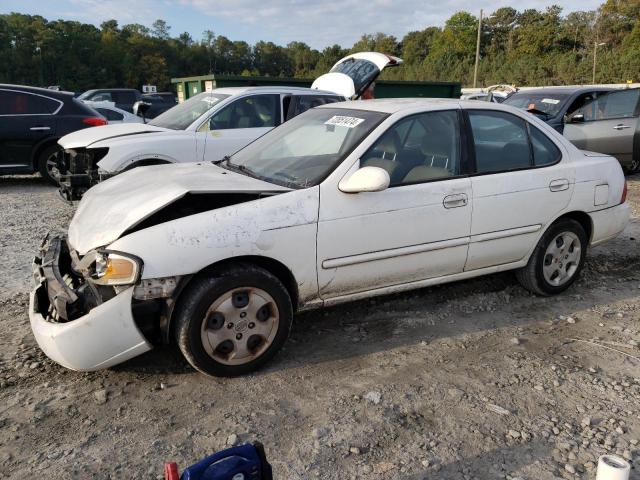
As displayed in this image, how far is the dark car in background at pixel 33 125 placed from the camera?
336 inches

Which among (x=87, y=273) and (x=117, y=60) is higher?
(x=117, y=60)

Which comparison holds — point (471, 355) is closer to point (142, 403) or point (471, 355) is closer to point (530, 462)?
point (530, 462)

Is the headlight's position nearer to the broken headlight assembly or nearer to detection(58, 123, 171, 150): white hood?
the broken headlight assembly

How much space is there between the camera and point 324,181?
343 centimetres

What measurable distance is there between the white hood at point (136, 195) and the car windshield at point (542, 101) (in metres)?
7.68

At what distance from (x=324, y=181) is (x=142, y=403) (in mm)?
1660

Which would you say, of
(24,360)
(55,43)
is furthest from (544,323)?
(55,43)

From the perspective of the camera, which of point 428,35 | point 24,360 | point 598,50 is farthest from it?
point 428,35

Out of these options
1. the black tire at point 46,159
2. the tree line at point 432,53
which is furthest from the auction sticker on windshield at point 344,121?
the tree line at point 432,53

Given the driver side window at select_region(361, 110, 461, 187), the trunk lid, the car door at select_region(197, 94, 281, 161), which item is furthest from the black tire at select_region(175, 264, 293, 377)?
the trunk lid

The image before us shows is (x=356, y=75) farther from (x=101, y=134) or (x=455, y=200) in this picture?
(x=455, y=200)

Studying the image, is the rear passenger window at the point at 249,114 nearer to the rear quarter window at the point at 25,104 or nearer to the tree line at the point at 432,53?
the rear quarter window at the point at 25,104

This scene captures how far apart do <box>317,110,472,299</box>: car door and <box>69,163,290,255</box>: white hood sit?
1.57 feet

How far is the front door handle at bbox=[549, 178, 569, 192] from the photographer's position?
14.0ft
